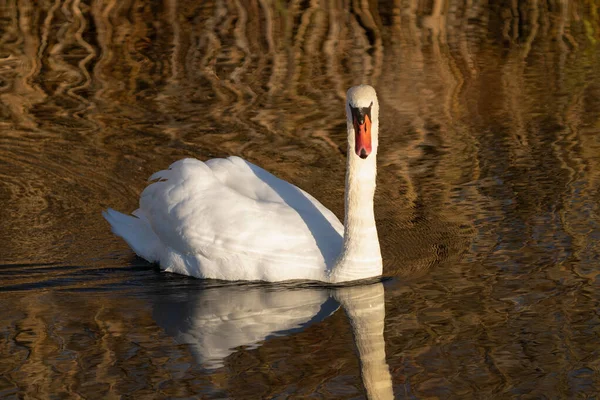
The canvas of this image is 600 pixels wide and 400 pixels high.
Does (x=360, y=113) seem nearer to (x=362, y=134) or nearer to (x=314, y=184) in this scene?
(x=362, y=134)

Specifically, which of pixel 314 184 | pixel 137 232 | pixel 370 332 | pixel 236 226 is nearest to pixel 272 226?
pixel 236 226

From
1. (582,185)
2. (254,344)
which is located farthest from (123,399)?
(582,185)

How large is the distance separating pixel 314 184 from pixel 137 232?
1.94 m

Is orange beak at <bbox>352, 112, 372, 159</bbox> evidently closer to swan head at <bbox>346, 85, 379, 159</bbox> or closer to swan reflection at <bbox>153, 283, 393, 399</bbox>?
swan head at <bbox>346, 85, 379, 159</bbox>

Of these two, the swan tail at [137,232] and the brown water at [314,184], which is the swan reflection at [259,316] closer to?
the brown water at [314,184]

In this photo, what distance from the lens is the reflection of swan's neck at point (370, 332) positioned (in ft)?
21.4

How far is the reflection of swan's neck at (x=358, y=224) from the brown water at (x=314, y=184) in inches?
7.0

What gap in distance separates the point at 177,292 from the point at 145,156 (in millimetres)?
3226

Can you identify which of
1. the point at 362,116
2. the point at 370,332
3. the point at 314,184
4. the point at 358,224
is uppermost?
the point at 362,116

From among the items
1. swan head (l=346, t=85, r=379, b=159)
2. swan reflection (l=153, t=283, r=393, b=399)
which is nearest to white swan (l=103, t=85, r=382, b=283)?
swan head (l=346, t=85, r=379, b=159)

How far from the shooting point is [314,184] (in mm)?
10422

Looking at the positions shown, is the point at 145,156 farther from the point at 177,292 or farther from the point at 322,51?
the point at 322,51

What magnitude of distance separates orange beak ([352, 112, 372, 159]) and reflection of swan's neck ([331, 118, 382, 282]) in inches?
7.8

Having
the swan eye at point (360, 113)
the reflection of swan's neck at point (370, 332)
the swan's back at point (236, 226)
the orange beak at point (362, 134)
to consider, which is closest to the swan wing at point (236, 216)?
the swan's back at point (236, 226)
